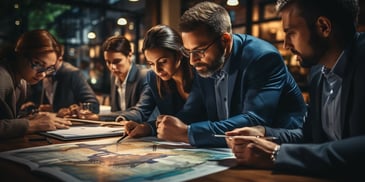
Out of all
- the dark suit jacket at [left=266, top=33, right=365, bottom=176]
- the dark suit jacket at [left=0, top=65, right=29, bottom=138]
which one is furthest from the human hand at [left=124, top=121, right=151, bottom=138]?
the dark suit jacket at [left=266, top=33, right=365, bottom=176]

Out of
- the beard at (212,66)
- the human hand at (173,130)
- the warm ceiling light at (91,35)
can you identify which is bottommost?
the human hand at (173,130)

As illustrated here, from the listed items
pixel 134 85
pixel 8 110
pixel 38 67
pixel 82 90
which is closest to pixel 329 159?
pixel 8 110

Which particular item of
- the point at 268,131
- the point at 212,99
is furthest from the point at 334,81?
the point at 212,99

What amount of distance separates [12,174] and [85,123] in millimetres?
1216

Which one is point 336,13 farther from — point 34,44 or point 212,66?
point 34,44

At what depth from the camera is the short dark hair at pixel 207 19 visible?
1.66 meters

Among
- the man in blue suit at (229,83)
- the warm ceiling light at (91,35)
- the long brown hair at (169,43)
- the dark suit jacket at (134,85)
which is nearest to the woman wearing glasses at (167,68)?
the long brown hair at (169,43)

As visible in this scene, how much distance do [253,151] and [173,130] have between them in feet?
1.70

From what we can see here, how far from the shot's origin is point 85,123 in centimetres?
229

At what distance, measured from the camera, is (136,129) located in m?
1.78

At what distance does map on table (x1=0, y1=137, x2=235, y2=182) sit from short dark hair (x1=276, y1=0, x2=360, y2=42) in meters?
0.59

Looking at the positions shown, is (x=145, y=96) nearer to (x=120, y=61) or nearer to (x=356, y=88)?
(x=120, y=61)

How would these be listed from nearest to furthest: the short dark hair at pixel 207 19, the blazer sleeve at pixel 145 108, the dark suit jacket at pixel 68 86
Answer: the short dark hair at pixel 207 19, the blazer sleeve at pixel 145 108, the dark suit jacket at pixel 68 86

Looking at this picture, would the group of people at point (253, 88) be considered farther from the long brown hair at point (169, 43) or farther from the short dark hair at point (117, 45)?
the short dark hair at point (117, 45)
